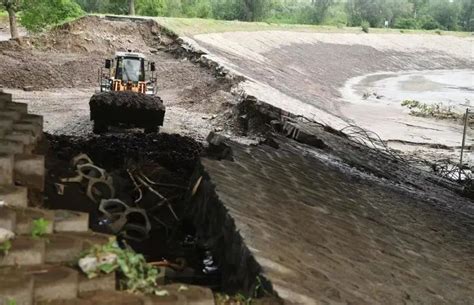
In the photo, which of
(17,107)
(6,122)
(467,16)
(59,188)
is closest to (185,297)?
(59,188)

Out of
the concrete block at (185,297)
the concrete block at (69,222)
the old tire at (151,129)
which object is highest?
the concrete block at (69,222)

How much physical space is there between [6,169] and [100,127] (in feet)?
55.1

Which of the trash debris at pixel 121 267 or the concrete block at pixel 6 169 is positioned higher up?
the concrete block at pixel 6 169

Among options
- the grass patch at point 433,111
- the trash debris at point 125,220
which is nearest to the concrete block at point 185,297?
the trash debris at point 125,220

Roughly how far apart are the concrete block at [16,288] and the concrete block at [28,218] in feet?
1.90

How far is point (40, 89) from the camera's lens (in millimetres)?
36469

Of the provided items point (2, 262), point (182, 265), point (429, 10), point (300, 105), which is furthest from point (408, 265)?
point (429, 10)

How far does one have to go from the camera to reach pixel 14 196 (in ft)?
16.2

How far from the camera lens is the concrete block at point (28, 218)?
4484 millimetres

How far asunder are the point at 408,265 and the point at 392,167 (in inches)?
317

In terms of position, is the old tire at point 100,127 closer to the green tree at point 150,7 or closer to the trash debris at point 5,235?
the trash debris at point 5,235

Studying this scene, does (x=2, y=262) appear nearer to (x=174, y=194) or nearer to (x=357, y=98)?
(x=174, y=194)

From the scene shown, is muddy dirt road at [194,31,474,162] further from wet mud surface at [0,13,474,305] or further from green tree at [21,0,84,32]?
wet mud surface at [0,13,474,305]

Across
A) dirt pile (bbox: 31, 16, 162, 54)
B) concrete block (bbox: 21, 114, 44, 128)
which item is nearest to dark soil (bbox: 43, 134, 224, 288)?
concrete block (bbox: 21, 114, 44, 128)
